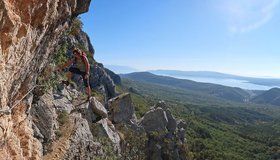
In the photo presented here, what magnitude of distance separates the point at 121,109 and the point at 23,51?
122 feet

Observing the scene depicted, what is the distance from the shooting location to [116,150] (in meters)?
31.6

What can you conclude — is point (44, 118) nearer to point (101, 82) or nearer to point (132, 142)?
point (132, 142)

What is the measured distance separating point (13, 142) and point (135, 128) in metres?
39.1

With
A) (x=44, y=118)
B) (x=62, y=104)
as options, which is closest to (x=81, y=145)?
(x=44, y=118)

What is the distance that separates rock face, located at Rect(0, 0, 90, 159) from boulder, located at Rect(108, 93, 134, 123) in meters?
29.7

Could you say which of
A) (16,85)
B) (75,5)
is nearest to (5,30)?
(16,85)

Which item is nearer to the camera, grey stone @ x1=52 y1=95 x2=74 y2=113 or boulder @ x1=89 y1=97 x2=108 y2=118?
grey stone @ x1=52 y1=95 x2=74 y2=113

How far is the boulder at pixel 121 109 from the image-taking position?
4662 centimetres

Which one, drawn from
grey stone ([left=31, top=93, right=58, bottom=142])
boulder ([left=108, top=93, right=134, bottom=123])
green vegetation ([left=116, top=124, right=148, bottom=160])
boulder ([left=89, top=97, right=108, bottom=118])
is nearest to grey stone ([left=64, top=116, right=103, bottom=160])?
grey stone ([left=31, top=93, right=58, bottom=142])

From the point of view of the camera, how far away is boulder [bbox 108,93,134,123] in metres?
46.6

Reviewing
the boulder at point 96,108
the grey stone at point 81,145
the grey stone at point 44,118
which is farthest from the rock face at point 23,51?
the boulder at point 96,108

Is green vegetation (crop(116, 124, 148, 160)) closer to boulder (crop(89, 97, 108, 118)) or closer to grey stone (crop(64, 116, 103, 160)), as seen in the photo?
boulder (crop(89, 97, 108, 118))

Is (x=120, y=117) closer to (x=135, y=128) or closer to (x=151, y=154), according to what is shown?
(x=135, y=128)

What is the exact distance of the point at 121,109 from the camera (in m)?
48.2
